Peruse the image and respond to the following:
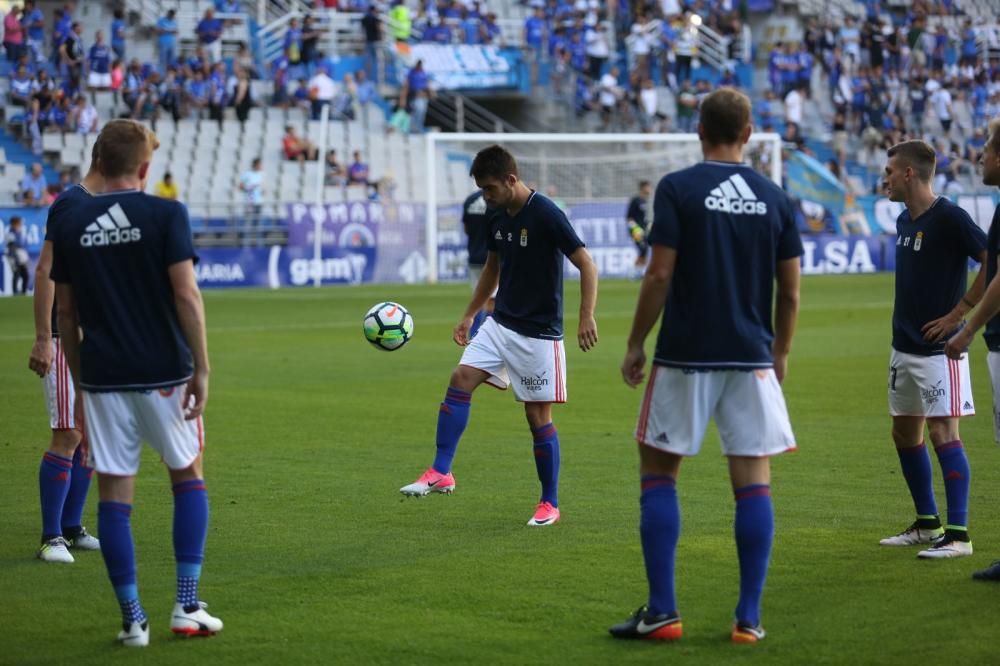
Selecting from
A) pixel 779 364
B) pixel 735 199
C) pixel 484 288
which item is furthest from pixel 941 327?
pixel 484 288

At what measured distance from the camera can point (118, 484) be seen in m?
5.74

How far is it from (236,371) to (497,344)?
843 centimetres

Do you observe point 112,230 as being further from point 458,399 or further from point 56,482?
point 458,399

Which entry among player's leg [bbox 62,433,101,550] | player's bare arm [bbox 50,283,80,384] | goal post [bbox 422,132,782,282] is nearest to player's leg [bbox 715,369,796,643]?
player's bare arm [bbox 50,283,80,384]

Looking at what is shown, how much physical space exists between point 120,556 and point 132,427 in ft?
1.70

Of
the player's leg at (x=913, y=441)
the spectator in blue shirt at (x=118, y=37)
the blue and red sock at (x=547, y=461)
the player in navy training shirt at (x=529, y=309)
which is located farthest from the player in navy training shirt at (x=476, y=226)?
the spectator in blue shirt at (x=118, y=37)

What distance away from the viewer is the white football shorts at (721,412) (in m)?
5.66

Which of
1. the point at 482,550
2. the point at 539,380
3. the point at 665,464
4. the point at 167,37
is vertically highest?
the point at 167,37

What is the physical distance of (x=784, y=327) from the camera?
5820 millimetres

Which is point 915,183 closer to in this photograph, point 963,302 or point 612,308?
point 963,302

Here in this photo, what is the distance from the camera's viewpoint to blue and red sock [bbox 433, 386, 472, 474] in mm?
9148

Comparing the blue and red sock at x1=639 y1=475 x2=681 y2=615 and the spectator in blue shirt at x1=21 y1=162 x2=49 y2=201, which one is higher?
the spectator in blue shirt at x1=21 y1=162 x2=49 y2=201

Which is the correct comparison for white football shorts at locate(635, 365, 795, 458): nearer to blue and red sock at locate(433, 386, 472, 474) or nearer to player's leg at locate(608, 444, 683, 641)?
player's leg at locate(608, 444, 683, 641)

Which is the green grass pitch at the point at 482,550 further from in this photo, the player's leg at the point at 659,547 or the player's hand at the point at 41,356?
the player's hand at the point at 41,356
